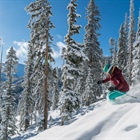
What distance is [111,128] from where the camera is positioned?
21.3ft

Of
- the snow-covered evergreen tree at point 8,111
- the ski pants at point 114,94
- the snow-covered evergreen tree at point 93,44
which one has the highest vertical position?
the snow-covered evergreen tree at point 93,44

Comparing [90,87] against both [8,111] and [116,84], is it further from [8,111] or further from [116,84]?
[116,84]

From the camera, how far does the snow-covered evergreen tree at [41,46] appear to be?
853 inches

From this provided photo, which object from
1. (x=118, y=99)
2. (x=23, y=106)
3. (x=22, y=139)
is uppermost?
(x=118, y=99)

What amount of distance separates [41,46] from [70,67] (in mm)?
3757

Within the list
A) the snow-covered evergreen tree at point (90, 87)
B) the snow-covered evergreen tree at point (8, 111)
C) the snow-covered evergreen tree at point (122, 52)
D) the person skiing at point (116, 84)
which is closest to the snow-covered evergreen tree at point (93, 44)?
the snow-covered evergreen tree at point (90, 87)

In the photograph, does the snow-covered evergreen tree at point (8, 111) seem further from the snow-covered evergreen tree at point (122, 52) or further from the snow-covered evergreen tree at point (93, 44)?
the snow-covered evergreen tree at point (122, 52)

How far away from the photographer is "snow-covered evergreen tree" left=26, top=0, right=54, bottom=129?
21656 mm

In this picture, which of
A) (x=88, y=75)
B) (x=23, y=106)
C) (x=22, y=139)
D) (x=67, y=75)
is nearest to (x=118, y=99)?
(x=67, y=75)

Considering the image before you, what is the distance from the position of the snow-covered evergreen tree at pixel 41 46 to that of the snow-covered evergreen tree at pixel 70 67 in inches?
75.6

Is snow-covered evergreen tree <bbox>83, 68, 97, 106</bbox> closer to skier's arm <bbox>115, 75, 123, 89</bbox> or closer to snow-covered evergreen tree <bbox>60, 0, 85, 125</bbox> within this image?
snow-covered evergreen tree <bbox>60, 0, 85, 125</bbox>

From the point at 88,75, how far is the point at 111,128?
26.1 meters

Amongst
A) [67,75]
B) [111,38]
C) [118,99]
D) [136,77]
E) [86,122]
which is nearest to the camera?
[86,122]

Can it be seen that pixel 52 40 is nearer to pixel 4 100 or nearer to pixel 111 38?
pixel 4 100
